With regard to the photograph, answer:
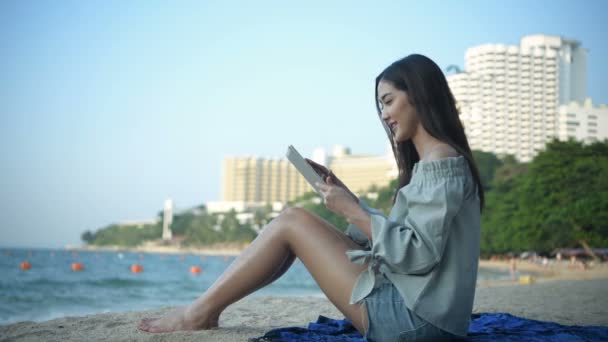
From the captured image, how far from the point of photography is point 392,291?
247cm

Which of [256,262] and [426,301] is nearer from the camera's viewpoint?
[426,301]

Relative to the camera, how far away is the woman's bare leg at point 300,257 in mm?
2557

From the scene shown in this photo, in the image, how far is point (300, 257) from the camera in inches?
104

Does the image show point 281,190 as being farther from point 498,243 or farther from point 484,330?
point 484,330

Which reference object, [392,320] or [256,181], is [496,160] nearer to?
[392,320]

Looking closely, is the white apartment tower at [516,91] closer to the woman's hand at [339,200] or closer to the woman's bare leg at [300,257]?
the woman's bare leg at [300,257]

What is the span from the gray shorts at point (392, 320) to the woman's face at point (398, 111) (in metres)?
0.57

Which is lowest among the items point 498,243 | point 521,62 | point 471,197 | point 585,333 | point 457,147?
point 498,243

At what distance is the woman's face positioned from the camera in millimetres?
2551

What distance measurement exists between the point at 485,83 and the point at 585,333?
87.0 m

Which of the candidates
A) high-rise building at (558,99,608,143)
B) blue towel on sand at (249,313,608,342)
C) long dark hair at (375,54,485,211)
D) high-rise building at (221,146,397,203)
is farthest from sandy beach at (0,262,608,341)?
high-rise building at (221,146,397,203)

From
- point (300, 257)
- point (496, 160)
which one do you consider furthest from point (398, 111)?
point (496, 160)

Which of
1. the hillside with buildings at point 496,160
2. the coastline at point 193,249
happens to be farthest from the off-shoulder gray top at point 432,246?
the coastline at point 193,249

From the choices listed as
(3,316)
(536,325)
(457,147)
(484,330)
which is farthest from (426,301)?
(3,316)
